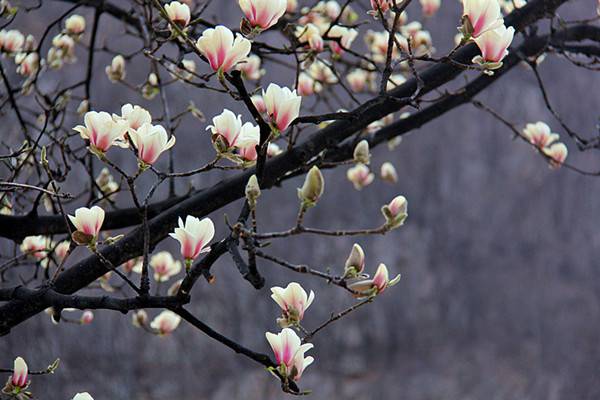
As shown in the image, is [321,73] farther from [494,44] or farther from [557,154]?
[494,44]

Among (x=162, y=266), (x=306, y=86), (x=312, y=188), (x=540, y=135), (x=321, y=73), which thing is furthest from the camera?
(x=321, y=73)

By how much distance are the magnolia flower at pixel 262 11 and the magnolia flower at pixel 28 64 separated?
741 millimetres

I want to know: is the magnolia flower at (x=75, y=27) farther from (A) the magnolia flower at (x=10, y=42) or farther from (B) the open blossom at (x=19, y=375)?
(B) the open blossom at (x=19, y=375)

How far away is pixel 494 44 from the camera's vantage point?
0.67 m

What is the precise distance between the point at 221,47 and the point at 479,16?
234 millimetres

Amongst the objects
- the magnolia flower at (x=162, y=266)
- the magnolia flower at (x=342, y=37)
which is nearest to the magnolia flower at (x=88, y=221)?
the magnolia flower at (x=162, y=266)

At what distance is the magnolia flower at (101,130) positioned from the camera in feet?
2.05

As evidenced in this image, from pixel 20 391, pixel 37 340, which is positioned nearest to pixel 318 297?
pixel 37 340

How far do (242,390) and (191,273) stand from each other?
4.26 meters

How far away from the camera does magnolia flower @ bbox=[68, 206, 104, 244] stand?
24.2 inches

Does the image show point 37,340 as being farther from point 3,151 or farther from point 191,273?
point 191,273

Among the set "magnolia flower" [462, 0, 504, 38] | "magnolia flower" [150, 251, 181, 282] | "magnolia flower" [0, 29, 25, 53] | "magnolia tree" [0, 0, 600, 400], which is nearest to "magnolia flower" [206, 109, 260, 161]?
"magnolia tree" [0, 0, 600, 400]

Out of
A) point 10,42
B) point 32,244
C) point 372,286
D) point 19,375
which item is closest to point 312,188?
point 372,286

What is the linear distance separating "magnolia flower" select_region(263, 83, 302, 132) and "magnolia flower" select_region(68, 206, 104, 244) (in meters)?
0.17
